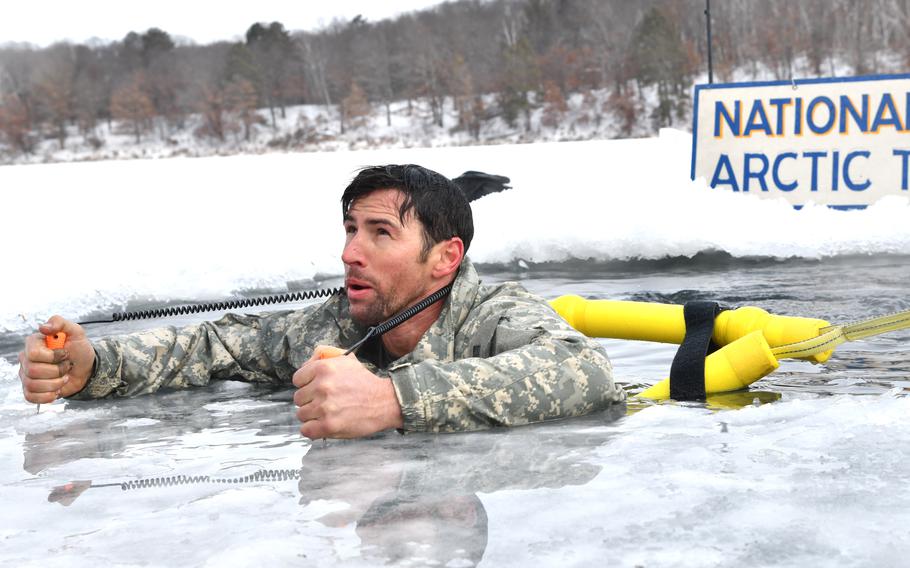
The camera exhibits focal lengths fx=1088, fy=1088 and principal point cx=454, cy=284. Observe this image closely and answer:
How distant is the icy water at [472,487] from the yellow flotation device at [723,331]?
0.11 m

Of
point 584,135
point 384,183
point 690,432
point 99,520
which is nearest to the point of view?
point 99,520

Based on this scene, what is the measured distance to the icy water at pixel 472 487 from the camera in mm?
2084

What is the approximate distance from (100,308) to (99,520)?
491 cm

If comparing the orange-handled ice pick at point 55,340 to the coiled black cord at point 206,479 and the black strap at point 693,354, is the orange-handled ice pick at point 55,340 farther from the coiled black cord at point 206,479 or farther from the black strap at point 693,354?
the black strap at point 693,354

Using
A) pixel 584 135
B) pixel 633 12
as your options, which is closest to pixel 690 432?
pixel 584 135

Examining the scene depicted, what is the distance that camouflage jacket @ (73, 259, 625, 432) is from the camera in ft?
9.53

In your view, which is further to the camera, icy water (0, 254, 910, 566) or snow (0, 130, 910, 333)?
snow (0, 130, 910, 333)

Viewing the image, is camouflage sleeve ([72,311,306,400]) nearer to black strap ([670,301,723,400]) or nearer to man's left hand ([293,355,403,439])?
man's left hand ([293,355,403,439])

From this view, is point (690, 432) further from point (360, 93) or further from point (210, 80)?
point (210, 80)

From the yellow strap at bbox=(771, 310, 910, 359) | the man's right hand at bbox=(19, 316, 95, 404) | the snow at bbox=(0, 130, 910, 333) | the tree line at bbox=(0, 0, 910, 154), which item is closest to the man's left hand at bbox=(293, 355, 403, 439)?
the man's right hand at bbox=(19, 316, 95, 404)

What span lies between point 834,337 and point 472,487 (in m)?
1.64

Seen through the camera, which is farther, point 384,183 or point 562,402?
point 384,183

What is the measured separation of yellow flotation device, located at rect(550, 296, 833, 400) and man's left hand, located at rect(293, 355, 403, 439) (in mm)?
1165

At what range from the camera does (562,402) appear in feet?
10.1
